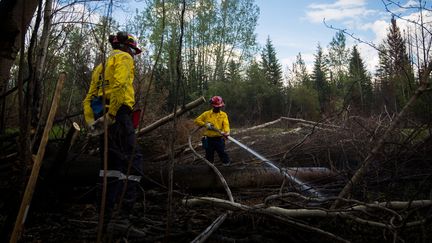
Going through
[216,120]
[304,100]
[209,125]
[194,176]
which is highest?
[304,100]

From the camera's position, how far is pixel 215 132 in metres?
6.71

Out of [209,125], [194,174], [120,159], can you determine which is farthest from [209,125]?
[120,159]

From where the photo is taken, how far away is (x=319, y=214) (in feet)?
8.35

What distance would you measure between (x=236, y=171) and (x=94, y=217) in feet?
6.70

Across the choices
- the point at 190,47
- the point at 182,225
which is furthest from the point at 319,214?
the point at 190,47

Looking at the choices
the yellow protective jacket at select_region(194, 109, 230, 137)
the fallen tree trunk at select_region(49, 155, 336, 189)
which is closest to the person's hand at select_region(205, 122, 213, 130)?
the yellow protective jacket at select_region(194, 109, 230, 137)

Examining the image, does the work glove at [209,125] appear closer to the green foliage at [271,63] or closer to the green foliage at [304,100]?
the green foliage at [304,100]

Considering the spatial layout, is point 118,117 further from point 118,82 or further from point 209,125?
point 209,125

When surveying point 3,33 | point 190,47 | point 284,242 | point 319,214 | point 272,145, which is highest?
point 190,47

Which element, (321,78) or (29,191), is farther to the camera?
(321,78)

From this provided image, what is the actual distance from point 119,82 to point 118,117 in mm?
368

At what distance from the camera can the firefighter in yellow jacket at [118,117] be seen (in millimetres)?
3229

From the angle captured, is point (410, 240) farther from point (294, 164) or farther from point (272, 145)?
point (272, 145)

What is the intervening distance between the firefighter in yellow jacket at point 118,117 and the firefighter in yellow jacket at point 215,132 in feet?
10.6
